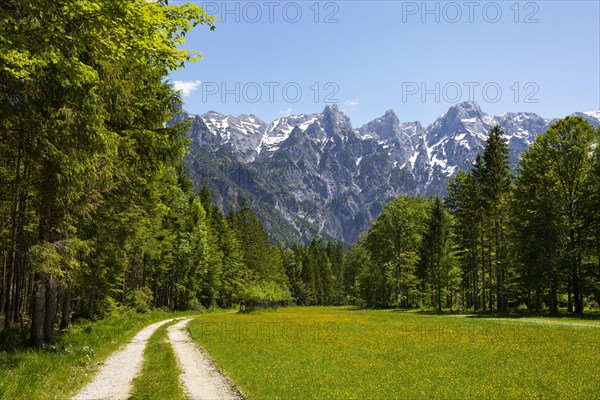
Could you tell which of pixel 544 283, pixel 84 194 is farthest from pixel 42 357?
pixel 544 283

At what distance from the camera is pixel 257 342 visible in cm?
2352

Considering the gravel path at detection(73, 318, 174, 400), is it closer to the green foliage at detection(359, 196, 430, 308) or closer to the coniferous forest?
the coniferous forest

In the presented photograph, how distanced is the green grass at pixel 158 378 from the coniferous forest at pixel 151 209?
4203 millimetres

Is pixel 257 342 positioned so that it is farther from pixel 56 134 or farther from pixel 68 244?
pixel 56 134

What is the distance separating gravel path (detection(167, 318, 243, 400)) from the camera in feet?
40.1

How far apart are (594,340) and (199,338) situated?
21.1 meters

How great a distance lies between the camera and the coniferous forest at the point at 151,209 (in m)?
8.23

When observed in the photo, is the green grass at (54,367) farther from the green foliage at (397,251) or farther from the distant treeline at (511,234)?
the green foliage at (397,251)

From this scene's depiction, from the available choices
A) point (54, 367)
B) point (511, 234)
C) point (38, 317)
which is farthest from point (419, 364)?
point (511, 234)

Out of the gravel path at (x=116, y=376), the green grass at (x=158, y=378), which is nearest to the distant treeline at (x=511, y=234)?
the green grass at (x=158, y=378)

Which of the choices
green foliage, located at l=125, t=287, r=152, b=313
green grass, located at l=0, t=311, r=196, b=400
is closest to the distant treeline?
green foliage, located at l=125, t=287, r=152, b=313

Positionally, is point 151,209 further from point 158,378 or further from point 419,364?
point 419,364

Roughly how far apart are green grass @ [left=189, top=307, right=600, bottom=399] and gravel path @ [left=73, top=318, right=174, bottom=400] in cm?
336

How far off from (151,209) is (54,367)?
7808 millimetres
